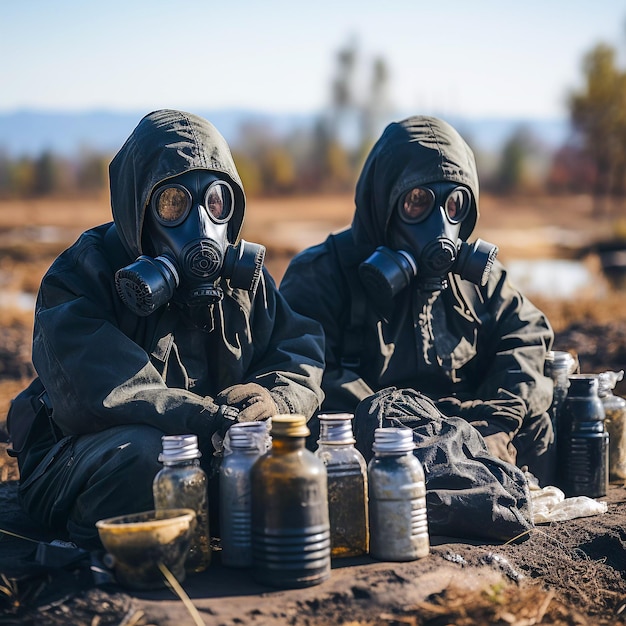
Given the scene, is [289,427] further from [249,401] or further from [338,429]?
[249,401]

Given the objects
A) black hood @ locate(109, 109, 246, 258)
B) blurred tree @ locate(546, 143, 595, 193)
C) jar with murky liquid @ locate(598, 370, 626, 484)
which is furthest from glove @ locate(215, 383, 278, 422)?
blurred tree @ locate(546, 143, 595, 193)

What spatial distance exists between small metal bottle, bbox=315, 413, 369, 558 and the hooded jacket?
0.53m

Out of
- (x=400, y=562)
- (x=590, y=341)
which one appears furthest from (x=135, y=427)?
(x=590, y=341)

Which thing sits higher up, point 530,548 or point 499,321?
point 499,321

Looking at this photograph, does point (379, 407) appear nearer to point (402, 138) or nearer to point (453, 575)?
point (453, 575)

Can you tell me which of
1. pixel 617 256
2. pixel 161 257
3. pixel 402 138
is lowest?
pixel 617 256

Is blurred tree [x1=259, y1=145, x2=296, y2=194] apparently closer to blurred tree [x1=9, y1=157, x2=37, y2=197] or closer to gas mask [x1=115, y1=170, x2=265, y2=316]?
blurred tree [x1=9, y1=157, x2=37, y2=197]

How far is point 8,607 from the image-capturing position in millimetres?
3586

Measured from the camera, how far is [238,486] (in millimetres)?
3803

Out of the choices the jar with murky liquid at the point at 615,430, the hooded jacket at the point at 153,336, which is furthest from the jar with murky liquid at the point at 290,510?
the jar with murky liquid at the point at 615,430

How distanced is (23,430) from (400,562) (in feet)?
6.95

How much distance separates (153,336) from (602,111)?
3948 centimetres

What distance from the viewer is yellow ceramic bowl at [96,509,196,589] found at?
3.49 meters

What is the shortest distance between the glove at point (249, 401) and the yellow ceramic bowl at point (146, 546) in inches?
23.9
